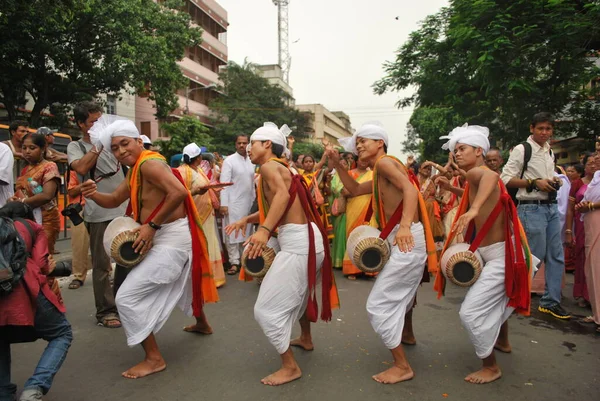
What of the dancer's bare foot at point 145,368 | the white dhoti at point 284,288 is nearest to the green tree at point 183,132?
the dancer's bare foot at point 145,368

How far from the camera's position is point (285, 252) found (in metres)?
3.70

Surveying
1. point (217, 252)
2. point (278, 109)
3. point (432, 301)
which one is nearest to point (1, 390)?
point (217, 252)

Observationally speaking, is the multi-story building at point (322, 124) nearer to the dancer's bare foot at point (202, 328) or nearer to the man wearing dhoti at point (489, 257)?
the dancer's bare foot at point (202, 328)

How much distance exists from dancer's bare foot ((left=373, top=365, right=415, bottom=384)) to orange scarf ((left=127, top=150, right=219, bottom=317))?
5.09 feet

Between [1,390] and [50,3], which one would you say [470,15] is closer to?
[50,3]

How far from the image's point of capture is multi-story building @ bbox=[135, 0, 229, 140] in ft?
133

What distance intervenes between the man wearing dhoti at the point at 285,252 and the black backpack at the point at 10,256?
1.43 m

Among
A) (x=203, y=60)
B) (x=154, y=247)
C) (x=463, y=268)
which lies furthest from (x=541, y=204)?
(x=203, y=60)

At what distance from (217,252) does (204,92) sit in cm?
4102

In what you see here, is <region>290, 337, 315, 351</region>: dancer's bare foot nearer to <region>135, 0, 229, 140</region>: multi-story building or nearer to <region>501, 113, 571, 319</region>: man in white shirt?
<region>501, 113, 571, 319</region>: man in white shirt

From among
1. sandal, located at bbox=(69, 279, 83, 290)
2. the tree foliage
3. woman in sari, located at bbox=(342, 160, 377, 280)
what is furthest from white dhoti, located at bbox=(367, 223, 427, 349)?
the tree foliage

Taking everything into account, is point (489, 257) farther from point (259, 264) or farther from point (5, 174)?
point (5, 174)

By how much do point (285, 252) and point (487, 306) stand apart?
1540mm

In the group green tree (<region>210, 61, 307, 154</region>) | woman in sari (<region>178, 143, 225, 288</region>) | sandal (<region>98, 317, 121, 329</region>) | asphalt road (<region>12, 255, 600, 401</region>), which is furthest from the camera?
green tree (<region>210, 61, 307, 154</region>)
